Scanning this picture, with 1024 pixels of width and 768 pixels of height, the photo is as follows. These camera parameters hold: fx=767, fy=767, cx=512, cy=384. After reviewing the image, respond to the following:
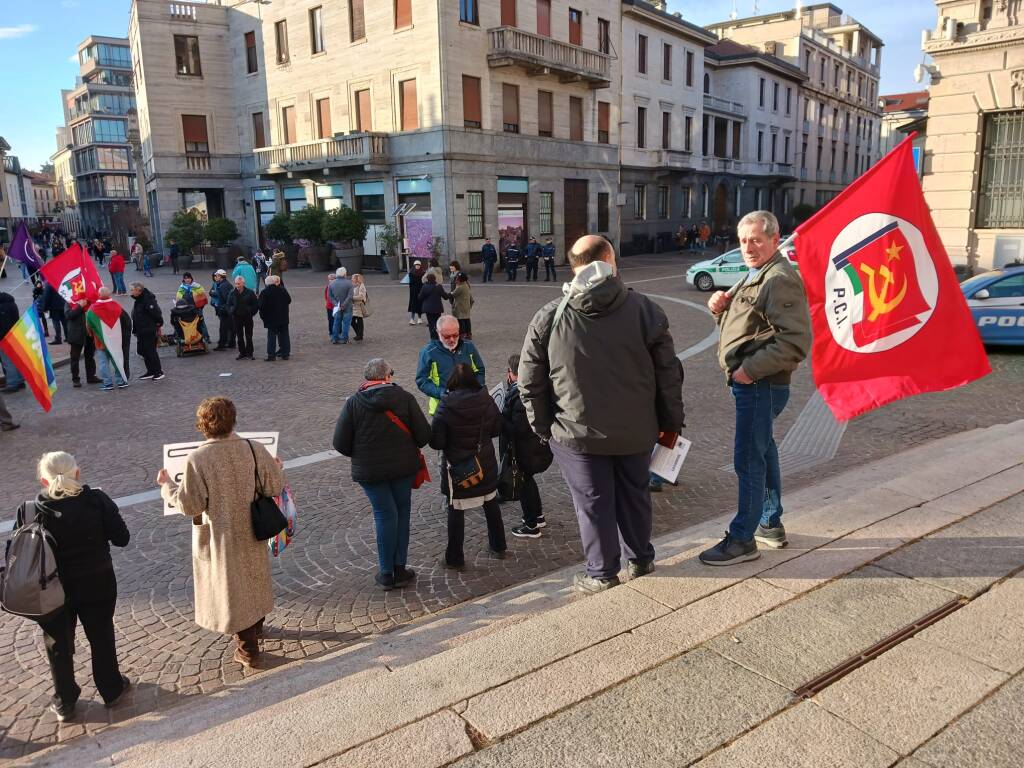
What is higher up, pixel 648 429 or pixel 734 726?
pixel 648 429

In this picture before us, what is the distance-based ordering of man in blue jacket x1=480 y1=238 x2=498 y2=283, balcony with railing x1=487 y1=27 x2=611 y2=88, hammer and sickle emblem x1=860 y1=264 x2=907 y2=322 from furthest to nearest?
1. balcony with railing x1=487 y1=27 x2=611 y2=88
2. man in blue jacket x1=480 y1=238 x2=498 y2=283
3. hammer and sickle emblem x1=860 y1=264 x2=907 y2=322

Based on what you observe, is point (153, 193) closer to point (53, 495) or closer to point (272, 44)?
point (272, 44)

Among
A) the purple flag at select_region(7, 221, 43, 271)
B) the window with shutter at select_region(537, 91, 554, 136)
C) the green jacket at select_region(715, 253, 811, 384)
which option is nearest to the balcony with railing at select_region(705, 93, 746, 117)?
the window with shutter at select_region(537, 91, 554, 136)

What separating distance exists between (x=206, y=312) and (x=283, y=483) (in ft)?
63.0

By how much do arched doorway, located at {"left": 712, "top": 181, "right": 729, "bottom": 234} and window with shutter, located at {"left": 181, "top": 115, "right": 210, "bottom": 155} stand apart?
30.8 metres

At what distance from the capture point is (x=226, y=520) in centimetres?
419

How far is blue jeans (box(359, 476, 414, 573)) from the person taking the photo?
16.7 feet

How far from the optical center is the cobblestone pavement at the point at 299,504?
445cm

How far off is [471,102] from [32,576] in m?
29.9

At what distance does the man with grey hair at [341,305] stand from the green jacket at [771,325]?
38.9 feet

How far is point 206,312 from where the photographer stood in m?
21.9

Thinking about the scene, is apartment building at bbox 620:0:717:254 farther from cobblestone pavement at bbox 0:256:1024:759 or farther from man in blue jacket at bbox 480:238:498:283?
cobblestone pavement at bbox 0:256:1024:759

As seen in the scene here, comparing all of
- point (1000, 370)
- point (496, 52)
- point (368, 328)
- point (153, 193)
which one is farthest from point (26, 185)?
point (1000, 370)

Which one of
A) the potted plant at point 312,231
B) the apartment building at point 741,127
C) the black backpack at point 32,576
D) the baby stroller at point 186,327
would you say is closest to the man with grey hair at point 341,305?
the baby stroller at point 186,327
